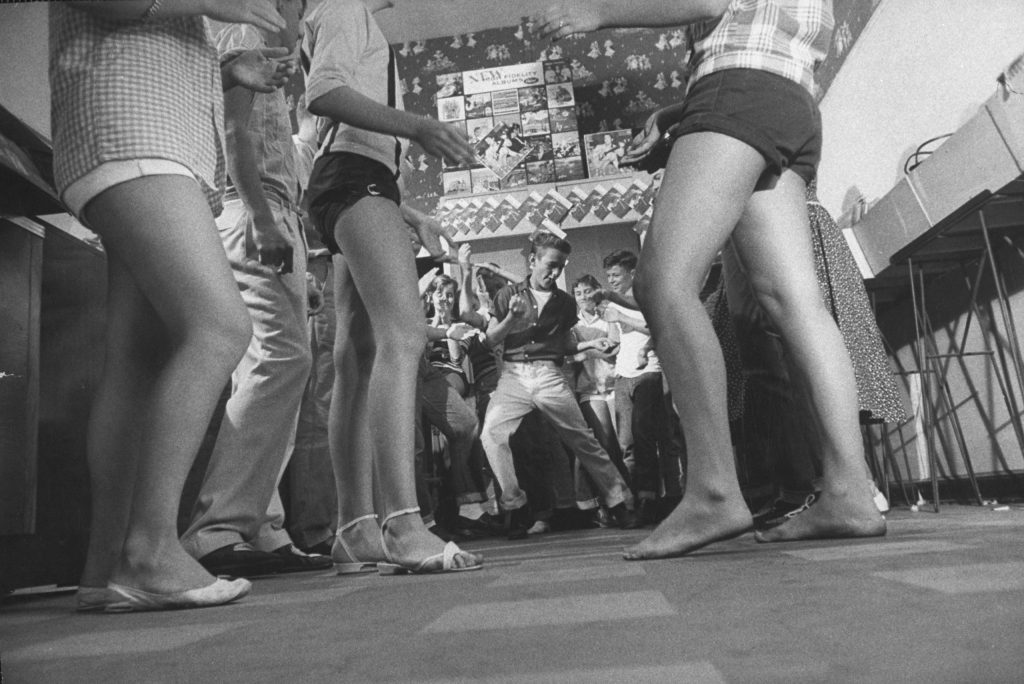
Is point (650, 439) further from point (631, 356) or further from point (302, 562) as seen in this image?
point (302, 562)

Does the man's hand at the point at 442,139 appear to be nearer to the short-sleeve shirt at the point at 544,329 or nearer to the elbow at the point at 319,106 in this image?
the elbow at the point at 319,106

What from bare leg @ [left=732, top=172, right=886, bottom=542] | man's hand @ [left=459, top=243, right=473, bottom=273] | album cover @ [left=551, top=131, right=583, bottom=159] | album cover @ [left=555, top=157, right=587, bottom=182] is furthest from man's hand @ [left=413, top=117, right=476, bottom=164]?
album cover @ [left=555, top=157, right=587, bottom=182]

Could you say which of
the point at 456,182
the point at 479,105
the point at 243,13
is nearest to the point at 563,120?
the point at 479,105

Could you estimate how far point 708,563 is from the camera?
0.94m

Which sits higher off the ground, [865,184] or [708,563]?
[865,184]

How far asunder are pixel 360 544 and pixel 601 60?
2.30 m

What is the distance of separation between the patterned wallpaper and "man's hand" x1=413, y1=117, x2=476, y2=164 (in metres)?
1.07

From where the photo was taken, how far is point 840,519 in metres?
1.14

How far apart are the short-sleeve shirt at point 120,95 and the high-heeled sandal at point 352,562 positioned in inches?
26.8

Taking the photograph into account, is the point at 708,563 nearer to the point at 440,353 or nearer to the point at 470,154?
the point at 470,154

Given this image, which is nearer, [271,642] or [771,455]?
[271,642]

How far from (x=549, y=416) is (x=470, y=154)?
1932mm

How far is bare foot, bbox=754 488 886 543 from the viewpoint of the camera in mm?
1139

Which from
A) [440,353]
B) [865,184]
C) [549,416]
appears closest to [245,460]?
[549,416]
